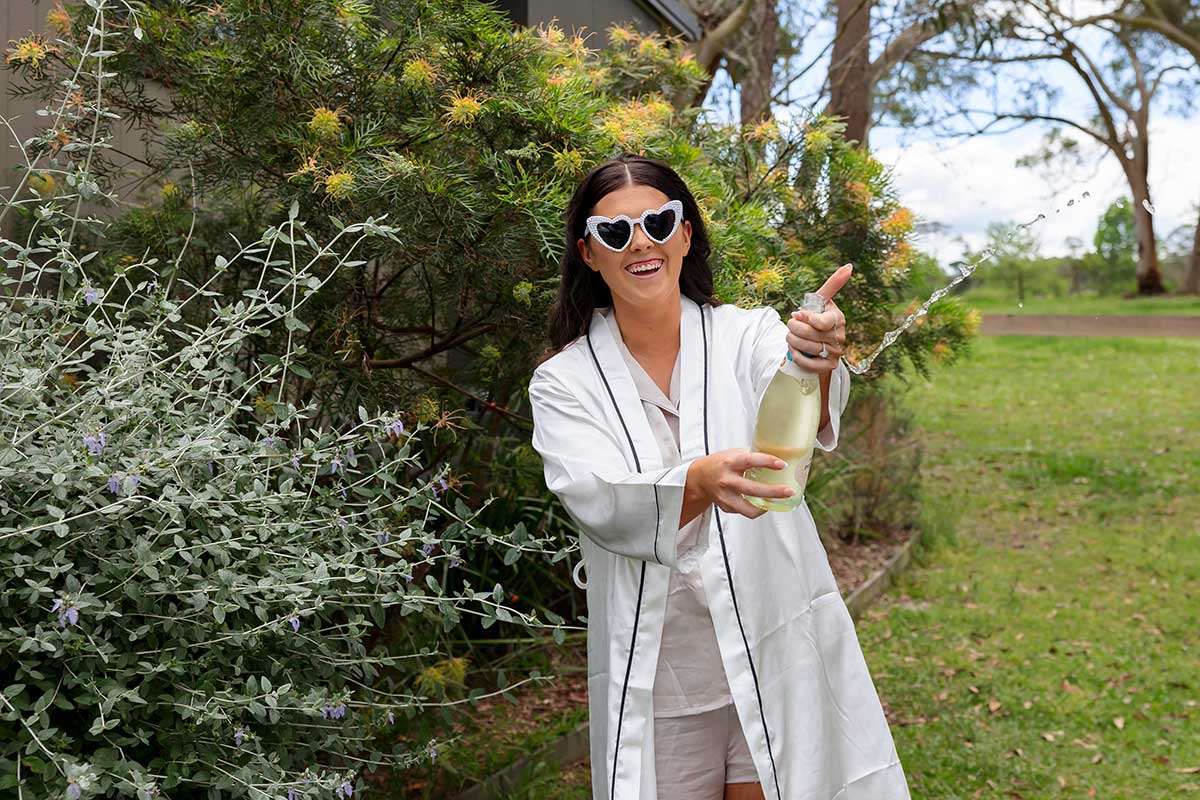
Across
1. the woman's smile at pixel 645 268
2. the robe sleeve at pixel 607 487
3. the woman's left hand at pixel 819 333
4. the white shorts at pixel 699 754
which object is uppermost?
the woman's smile at pixel 645 268

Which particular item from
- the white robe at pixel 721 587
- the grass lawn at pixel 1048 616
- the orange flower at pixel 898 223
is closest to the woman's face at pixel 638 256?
the white robe at pixel 721 587

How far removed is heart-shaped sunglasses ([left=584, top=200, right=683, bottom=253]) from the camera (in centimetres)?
222

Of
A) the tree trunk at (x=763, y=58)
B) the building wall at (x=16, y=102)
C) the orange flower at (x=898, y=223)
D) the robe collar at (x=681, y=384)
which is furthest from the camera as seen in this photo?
the tree trunk at (x=763, y=58)

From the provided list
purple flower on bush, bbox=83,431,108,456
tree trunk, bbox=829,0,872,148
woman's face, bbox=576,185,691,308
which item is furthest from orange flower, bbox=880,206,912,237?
tree trunk, bbox=829,0,872,148

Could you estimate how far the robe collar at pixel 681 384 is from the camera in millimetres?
2166

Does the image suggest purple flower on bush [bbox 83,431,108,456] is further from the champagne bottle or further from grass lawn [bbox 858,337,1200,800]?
grass lawn [bbox 858,337,1200,800]

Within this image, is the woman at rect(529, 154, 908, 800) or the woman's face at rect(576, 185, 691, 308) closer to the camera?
the woman at rect(529, 154, 908, 800)

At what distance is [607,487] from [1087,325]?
17013 mm

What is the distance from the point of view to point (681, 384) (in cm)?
222

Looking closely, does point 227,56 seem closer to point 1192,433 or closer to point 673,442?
point 673,442

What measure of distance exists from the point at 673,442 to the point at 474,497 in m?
2.35

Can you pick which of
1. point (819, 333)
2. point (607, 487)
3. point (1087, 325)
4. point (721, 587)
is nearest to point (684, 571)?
point (721, 587)

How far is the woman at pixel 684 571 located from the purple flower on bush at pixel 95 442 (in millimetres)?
794

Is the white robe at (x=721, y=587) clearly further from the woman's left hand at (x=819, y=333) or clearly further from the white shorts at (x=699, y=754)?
the woman's left hand at (x=819, y=333)
